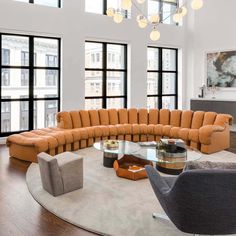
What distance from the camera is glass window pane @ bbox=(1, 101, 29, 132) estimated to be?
8391 mm

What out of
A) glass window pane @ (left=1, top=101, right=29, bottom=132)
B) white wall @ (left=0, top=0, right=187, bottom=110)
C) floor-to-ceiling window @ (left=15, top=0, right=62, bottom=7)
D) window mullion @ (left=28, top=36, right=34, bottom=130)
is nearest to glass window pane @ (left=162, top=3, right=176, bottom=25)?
white wall @ (left=0, top=0, right=187, bottom=110)

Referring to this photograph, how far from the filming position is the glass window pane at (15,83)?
8.38 m

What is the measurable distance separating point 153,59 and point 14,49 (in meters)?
5.39

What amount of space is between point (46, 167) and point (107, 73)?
6.58 meters

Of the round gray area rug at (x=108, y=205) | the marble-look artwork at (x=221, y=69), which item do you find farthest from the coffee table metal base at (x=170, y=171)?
the marble-look artwork at (x=221, y=69)

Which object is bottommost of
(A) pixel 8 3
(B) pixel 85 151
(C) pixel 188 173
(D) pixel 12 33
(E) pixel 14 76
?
(B) pixel 85 151

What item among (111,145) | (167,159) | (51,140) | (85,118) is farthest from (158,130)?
(51,140)

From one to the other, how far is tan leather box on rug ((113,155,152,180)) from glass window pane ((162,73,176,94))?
266 inches

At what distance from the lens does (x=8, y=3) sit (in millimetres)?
8023

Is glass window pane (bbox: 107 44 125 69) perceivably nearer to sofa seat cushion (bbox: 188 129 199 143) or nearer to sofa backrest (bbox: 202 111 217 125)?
sofa backrest (bbox: 202 111 217 125)

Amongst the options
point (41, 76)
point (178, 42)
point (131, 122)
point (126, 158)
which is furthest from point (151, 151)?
point (178, 42)

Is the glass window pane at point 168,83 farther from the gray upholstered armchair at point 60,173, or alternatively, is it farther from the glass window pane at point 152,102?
the gray upholstered armchair at point 60,173

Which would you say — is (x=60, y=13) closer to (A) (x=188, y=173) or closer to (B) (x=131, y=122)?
(B) (x=131, y=122)

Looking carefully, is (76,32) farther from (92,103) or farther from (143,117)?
(143,117)
